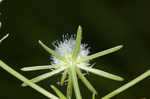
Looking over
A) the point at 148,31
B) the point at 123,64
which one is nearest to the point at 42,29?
the point at 123,64

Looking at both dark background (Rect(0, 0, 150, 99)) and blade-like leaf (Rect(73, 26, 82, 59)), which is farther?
dark background (Rect(0, 0, 150, 99))

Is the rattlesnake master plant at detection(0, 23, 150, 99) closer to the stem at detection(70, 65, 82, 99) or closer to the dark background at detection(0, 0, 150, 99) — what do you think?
the stem at detection(70, 65, 82, 99)

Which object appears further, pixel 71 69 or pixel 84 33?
pixel 84 33

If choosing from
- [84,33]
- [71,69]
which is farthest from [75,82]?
[84,33]

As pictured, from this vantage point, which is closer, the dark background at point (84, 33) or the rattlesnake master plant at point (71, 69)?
the rattlesnake master plant at point (71, 69)

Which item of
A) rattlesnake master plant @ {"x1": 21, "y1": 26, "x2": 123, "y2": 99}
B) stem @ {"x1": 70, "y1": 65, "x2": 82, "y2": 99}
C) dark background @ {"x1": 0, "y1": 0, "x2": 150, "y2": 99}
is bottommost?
stem @ {"x1": 70, "y1": 65, "x2": 82, "y2": 99}

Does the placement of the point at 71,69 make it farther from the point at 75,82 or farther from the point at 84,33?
the point at 84,33

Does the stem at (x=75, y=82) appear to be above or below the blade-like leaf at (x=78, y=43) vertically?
below

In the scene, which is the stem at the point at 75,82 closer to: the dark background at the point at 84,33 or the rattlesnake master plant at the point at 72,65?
the rattlesnake master plant at the point at 72,65

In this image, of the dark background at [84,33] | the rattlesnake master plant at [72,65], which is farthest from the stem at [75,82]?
the dark background at [84,33]

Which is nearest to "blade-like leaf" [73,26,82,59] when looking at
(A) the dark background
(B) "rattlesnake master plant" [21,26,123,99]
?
(B) "rattlesnake master plant" [21,26,123,99]
